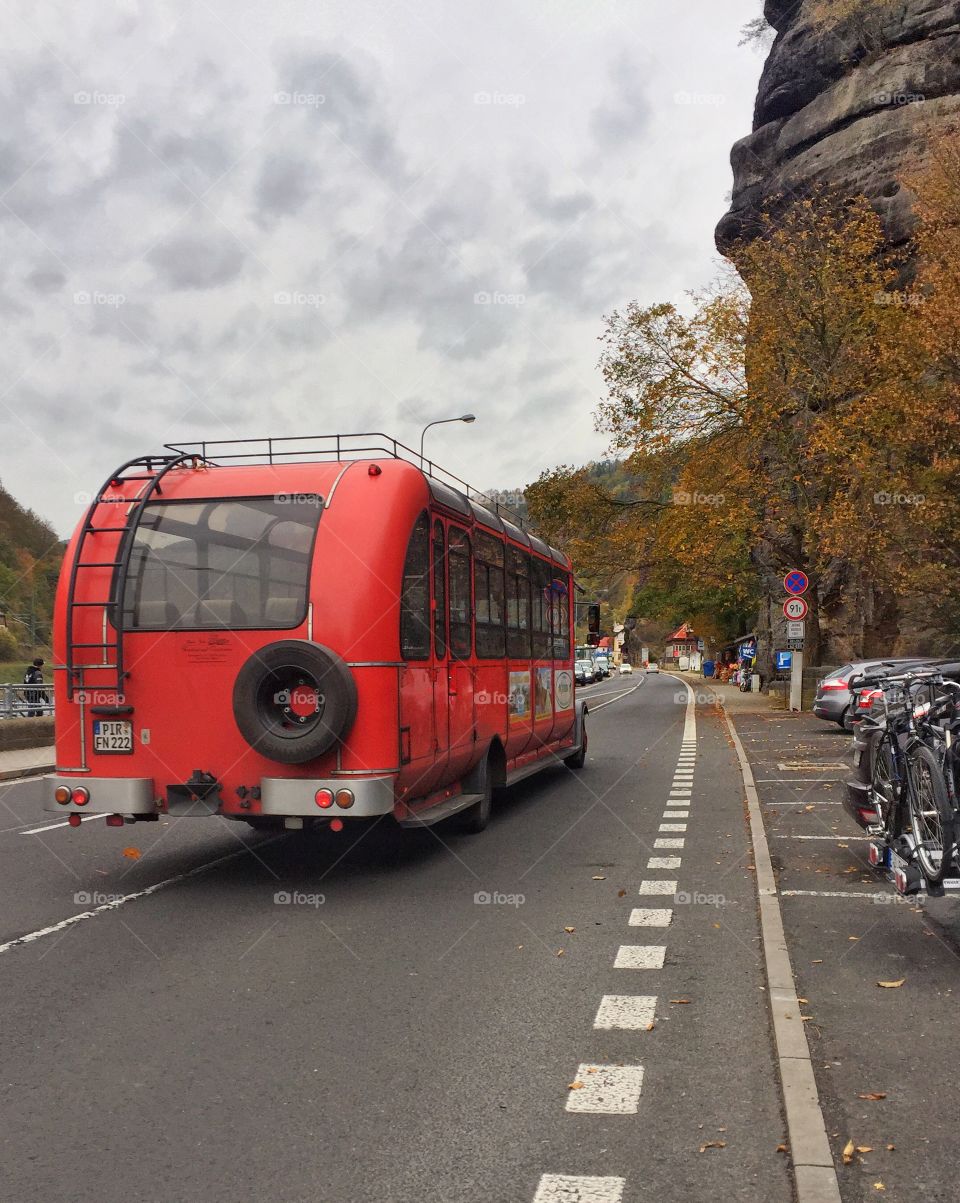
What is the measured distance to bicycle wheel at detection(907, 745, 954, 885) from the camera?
6129 mm

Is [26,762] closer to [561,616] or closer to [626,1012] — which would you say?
[561,616]

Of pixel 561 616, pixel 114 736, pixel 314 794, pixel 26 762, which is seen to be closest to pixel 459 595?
pixel 314 794

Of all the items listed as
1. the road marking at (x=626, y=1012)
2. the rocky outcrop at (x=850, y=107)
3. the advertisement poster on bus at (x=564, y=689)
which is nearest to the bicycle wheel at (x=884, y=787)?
the road marking at (x=626, y=1012)

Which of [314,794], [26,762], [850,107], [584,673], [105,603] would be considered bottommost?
[26,762]

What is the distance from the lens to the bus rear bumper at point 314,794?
8.35 meters

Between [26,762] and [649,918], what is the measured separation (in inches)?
583

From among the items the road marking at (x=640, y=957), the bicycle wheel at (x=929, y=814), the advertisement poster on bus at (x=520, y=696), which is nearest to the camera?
the bicycle wheel at (x=929, y=814)

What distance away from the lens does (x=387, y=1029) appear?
17.9ft

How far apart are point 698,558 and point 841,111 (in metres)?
26.9

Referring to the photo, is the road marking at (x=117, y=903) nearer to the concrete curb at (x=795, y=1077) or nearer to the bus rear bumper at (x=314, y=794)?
the bus rear bumper at (x=314, y=794)

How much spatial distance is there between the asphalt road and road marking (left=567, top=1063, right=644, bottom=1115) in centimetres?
1

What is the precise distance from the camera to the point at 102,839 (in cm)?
1149

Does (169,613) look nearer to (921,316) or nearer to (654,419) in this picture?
(921,316)

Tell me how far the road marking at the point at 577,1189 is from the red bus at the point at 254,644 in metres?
4.64
